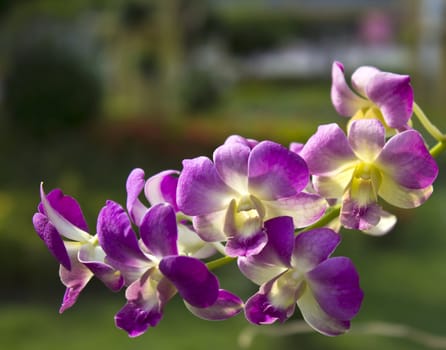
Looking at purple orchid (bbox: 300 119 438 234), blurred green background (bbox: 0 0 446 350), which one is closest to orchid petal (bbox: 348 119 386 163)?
purple orchid (bbox: 300 119 438 234)

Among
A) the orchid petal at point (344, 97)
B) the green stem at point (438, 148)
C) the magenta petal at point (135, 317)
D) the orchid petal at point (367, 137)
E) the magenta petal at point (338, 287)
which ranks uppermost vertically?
the orchid petal at point (367, 137)

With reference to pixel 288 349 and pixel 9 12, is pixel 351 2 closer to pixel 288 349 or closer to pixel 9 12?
pixel 9 12

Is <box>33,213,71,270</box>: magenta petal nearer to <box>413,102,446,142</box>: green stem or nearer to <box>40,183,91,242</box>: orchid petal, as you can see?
<box>40,183,91,242</box>: orchid petal

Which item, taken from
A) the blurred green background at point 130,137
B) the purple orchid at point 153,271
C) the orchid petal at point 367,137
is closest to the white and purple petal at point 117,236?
the purple orchid at point 153,271

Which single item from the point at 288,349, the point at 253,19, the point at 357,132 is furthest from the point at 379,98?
the point at 253,19

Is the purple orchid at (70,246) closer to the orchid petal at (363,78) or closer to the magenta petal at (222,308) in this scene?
the magenta petal at (222,308)

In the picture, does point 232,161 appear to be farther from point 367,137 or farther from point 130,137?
point 130,137
